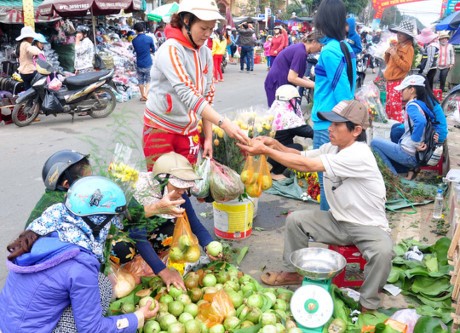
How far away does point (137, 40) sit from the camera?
439 inches

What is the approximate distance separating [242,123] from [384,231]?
1573 mm

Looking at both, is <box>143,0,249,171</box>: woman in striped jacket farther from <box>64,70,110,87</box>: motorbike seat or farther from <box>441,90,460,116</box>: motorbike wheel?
<box>441,90,460,116</box>: motorbike wheel

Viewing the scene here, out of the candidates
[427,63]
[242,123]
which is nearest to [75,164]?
[242,123]

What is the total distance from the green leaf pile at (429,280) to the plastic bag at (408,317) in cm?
12

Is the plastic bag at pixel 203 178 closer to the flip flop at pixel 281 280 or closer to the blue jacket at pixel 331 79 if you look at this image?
the flip flop at pixel 281 280

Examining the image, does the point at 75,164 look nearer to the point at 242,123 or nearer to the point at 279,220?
the point at 242,123

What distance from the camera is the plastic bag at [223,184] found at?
3.79m

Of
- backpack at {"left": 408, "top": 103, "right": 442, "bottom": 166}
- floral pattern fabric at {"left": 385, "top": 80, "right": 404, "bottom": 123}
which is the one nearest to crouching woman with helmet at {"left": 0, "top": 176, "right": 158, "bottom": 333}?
Result: backpack at {"left": 408, "top": 103, "right": 442, "bottom": 166}

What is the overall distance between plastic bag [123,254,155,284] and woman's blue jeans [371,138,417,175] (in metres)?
3.48

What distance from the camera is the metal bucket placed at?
3.07 meters

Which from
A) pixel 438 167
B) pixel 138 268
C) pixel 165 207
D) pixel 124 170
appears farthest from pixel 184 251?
pixel 438 167

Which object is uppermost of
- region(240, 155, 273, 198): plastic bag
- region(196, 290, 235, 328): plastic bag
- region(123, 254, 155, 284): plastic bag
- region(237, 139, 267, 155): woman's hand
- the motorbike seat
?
region(237, 139, 267, 155): woman's hand

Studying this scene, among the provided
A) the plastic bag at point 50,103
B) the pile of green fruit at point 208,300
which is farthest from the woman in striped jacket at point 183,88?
the plastic bag at point 50,103

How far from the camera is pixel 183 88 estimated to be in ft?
10.3
